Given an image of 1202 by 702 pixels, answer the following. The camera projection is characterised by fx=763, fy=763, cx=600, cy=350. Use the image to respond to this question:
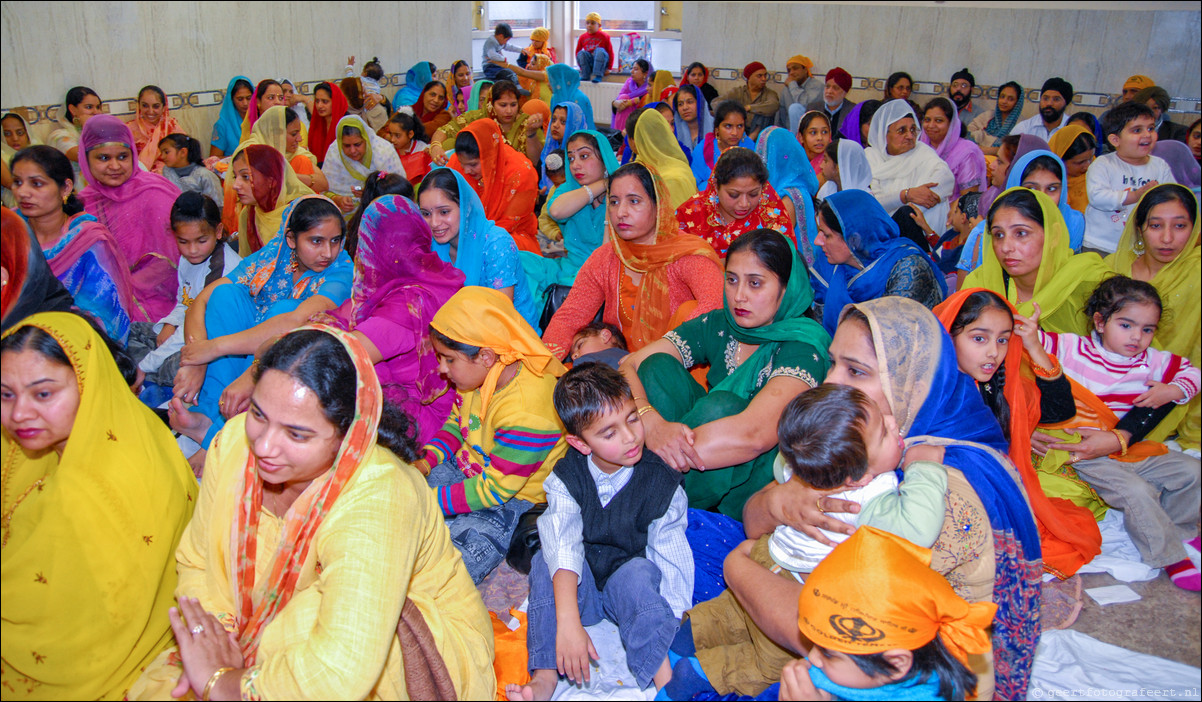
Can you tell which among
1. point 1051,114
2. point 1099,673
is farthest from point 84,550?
point 1051,114

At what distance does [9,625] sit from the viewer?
1640 mm

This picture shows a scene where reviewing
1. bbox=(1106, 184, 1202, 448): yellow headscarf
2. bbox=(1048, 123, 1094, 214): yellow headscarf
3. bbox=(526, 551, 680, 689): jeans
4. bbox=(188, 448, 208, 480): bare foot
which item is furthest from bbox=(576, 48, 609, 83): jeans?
bbox=(526, 551, 680, 689): jeans

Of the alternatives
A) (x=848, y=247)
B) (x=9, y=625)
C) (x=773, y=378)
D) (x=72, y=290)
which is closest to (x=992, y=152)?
(x=848, y=247)

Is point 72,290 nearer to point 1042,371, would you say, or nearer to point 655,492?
point 655,492

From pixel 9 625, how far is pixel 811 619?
66.5 inches

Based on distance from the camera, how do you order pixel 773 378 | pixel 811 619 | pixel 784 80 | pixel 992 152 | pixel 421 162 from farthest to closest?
pixel 784 80 < pixel 992 152 < pixel 421 162 < pixel 773 378 < pixel 811 619

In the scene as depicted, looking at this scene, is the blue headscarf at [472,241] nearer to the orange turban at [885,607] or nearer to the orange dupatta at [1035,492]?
the orange dupatta at [1035,492]

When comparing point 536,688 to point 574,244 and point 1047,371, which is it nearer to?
point 1047,371

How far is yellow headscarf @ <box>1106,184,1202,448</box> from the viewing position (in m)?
2.72

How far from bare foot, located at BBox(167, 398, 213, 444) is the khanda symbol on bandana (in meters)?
2.55

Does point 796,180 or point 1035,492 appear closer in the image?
point 1035,492

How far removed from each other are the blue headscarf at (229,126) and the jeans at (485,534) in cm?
592

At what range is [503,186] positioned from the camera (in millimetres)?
5035

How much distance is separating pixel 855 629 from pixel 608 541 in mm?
868
